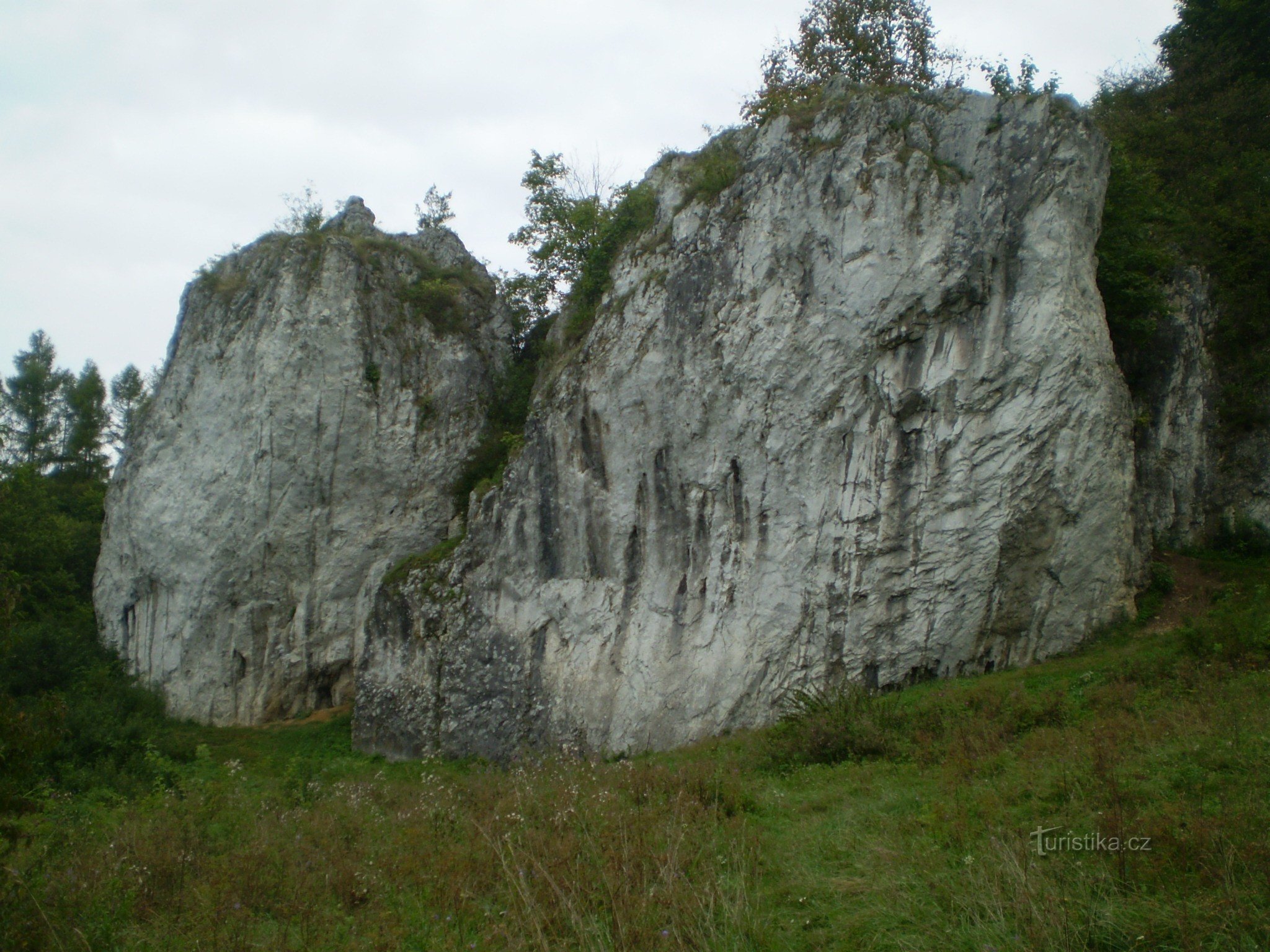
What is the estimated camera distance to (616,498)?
1652 cm

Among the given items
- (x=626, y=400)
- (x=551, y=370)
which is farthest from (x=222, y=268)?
(x=626, y=400)

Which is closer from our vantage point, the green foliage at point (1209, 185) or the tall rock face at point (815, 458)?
the tall rock face at point (815, 458)

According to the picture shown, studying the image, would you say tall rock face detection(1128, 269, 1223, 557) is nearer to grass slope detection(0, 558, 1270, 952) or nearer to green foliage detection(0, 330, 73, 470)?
grass slope detection(0, 558, 1270, 952)

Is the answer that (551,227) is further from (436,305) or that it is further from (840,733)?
(840,733)

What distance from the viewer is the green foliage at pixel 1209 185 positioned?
17109mm

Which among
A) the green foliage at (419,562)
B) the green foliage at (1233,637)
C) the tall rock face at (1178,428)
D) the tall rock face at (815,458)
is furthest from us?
the green foliage at (419,562)

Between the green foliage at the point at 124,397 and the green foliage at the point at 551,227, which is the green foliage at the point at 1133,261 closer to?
the green foliage at the point at 551,227

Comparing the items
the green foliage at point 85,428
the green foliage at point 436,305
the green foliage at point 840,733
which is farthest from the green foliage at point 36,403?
the green foliage at point 840,733

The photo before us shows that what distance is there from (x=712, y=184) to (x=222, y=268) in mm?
14259

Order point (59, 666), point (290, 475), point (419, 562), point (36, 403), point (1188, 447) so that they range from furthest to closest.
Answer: point (36, 403) → point (290, 475) → point (59, 666) → point (419, 562) → point (1188, 447)

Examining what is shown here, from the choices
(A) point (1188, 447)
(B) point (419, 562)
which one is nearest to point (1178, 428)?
(A) point (1188, 447)

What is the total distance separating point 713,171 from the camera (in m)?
17.4

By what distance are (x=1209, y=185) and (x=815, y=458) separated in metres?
12.6

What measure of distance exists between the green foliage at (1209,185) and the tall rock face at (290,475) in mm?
14999
